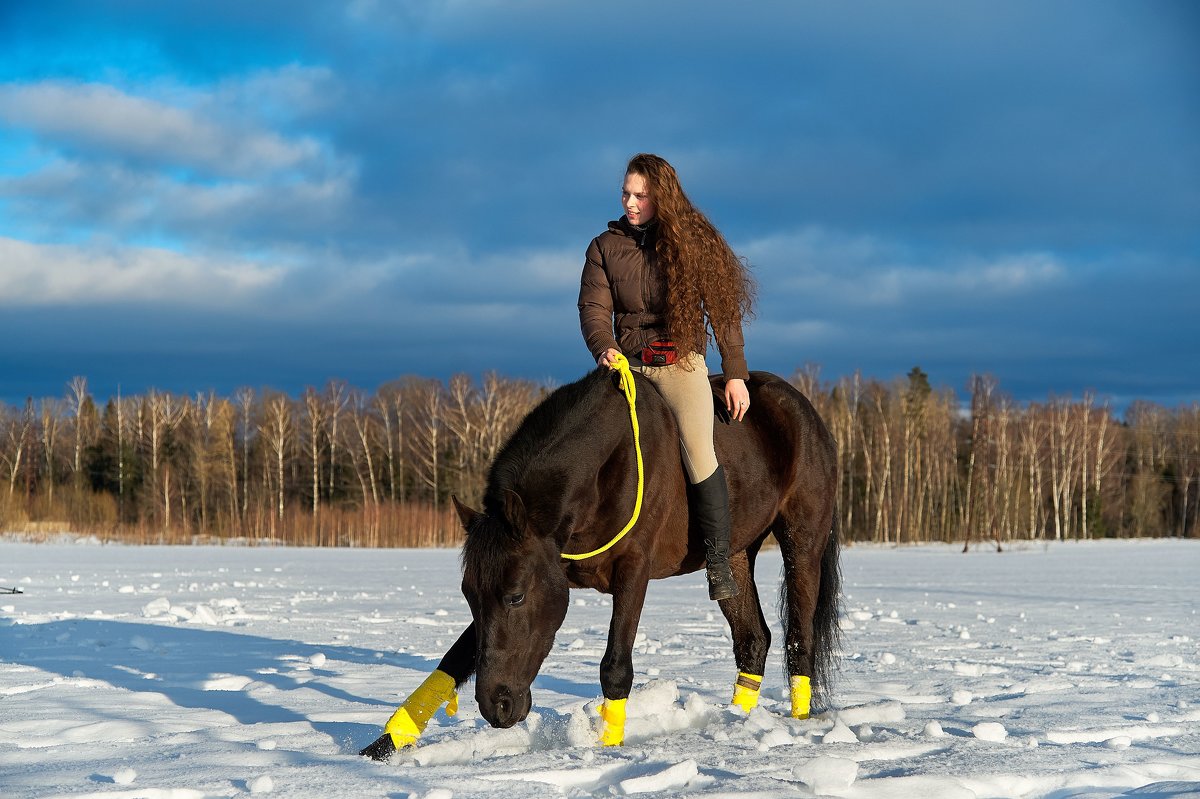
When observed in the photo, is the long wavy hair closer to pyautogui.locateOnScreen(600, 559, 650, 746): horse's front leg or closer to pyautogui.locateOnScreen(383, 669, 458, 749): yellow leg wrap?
pyautogui.locateOnScreen(600, 559, 650, 746): horse's front leg

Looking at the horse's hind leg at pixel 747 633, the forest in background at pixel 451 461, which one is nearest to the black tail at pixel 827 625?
the horse's hind leg at pixel 747 633

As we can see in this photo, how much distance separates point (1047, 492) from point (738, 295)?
62.3 m

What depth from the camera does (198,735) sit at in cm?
417

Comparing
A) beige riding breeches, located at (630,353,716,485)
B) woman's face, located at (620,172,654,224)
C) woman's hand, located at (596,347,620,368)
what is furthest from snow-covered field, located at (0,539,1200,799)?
woman's face, located at (620,172,654,224)

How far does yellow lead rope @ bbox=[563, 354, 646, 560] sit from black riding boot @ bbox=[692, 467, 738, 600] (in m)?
0.37

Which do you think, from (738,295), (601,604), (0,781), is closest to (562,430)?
(738,295)

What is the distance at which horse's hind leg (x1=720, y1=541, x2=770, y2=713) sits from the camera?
5.04m

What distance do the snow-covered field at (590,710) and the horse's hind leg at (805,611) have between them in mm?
288

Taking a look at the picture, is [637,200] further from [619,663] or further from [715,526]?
[619,663]

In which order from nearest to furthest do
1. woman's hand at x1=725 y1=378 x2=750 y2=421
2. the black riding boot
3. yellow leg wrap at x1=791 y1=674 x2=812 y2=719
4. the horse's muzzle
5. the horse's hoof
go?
the horse's muzzle < the horse's hoof < the black riding boot < woman's hand at x1=725 y1=378 x2=750 y2=421 < yellow leg wrap at x1=791 y1=674 x2=812 y2=719

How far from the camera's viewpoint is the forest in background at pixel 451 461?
52.2 m

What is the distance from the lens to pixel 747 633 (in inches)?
204

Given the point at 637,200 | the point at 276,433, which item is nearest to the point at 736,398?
the point at 637,200

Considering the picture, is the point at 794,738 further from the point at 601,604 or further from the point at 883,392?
the point at 883,392
